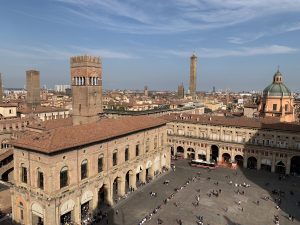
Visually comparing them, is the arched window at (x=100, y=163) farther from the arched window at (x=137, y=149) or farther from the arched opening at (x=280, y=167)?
the arched opening at (x=280, y=167)

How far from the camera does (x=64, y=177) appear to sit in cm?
3512

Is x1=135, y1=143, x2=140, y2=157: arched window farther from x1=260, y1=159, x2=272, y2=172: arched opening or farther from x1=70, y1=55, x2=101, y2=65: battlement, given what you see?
x1=260, y1=159, x2=272, y2=172: arched opening

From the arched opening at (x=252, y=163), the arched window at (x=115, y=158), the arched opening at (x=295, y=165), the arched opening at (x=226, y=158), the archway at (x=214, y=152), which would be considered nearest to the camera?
the arched window at (x=115, y=158)

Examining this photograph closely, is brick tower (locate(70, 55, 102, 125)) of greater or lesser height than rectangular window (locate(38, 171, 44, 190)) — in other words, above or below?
above

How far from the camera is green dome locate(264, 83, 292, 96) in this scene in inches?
2982

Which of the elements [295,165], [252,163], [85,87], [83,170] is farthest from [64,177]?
[295,165]

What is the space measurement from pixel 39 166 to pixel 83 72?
25.4 metres

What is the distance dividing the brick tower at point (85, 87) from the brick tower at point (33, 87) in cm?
6041

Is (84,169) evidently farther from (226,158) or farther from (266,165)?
(266,165)

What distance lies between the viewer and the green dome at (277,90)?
7575 centimetres

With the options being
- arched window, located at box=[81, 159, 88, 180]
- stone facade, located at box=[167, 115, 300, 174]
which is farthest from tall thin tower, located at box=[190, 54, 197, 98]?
arched window, located at box=[81, 159, 88, 180]

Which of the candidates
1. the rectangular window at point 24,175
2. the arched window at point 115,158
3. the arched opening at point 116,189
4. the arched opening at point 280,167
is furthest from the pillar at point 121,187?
the arched opening at point 280,167

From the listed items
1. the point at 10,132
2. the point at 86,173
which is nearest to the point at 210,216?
the point at 86,173

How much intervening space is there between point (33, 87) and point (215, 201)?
90.5 m
